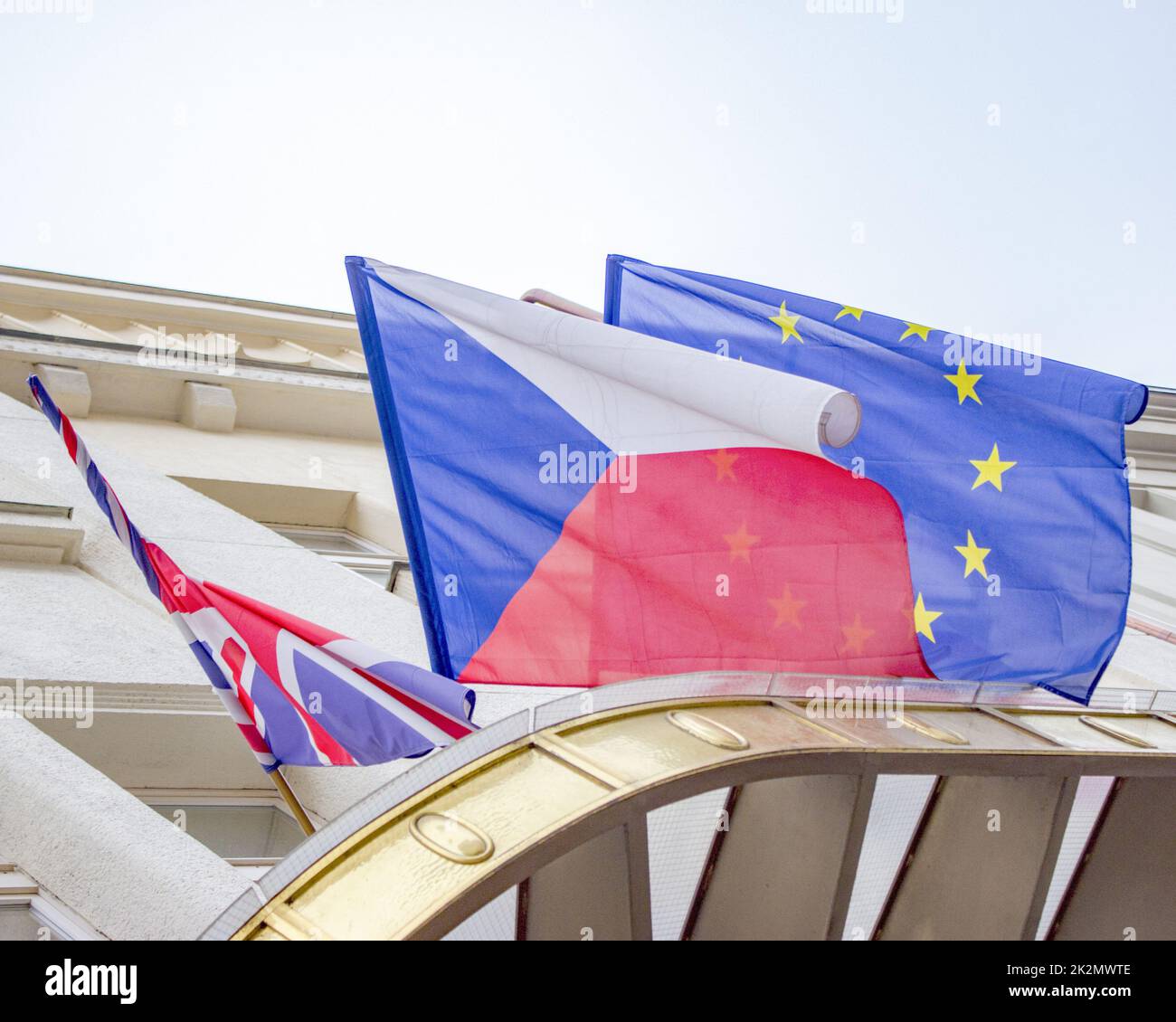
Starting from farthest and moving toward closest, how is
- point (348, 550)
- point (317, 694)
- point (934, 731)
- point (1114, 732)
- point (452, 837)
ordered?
point (348, 550) → point (1114, 732) → point (317, 694) → point (934, 731) → point (452, 837)

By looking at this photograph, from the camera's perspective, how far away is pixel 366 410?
49.5 feet

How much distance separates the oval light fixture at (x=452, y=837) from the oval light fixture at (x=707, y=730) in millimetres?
984

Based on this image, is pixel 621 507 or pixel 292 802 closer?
pixel 292 802

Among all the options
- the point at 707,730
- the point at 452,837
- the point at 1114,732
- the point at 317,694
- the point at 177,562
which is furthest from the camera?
the point at 177,562

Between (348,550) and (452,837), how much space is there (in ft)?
28.6

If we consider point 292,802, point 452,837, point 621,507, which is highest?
point 621,507

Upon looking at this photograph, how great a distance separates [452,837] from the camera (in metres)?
3.82

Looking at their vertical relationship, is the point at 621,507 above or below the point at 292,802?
above

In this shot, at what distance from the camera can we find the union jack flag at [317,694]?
547cm

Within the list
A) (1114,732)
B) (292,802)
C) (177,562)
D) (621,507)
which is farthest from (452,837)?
(177,562)

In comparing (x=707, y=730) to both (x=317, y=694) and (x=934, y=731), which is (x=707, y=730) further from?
(x=317, y=694)

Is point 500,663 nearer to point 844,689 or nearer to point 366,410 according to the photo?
point 844,689

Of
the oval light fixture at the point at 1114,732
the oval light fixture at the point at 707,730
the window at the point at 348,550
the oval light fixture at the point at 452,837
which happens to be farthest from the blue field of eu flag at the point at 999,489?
the window at the point at 348,550
